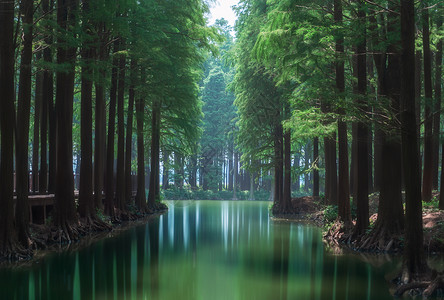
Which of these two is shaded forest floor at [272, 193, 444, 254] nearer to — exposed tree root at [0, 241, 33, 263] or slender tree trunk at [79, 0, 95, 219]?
slender tree trunk at [79, 0, 95, 219]

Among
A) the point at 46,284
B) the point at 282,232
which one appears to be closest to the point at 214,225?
the point at 282,232

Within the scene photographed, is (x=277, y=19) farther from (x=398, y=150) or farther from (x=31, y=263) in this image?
(x=31, y=263)

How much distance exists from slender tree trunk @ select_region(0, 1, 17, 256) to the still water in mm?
1044

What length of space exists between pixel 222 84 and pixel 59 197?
53.3m

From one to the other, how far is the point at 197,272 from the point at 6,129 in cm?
584

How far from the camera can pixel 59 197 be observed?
1661cm

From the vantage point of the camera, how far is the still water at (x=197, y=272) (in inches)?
371

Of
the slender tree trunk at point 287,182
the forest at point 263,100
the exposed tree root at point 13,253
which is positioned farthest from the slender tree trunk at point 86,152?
the slender tree trunk at point 287,182

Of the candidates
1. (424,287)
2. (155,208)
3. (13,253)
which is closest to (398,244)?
(424,287)

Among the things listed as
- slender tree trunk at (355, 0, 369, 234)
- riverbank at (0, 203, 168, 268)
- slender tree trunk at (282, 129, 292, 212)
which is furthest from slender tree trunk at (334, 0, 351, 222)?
slender tree trunk at (282, 129, 292, 212)

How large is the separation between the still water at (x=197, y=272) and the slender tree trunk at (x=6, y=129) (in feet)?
3.43

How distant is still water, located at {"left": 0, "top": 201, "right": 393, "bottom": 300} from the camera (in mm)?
9422

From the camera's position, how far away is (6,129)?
12.7m

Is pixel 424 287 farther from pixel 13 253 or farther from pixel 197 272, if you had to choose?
pixel 13 253
